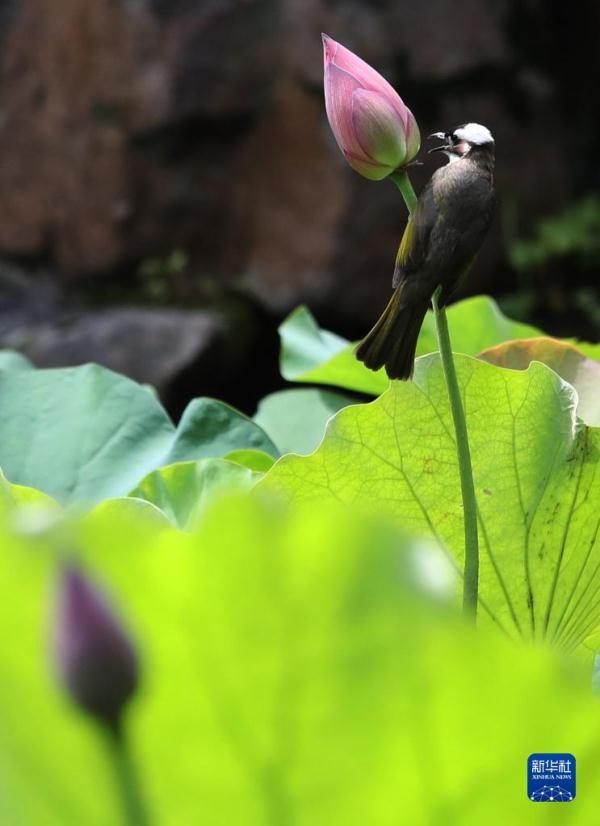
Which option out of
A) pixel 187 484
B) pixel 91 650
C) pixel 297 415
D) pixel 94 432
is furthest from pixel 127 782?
pixel 297 415

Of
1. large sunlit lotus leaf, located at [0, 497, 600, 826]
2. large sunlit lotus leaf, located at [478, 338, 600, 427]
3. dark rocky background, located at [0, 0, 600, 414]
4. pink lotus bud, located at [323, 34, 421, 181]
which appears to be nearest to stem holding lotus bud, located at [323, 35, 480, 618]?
pink lotus bud, located at [323, 34, 421, 181]

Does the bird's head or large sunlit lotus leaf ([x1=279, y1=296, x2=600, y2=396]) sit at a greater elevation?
the bird's head

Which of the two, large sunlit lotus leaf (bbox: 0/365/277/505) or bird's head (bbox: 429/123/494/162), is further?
large sunlit lotus leaf (bbox: 0/365/277/505)

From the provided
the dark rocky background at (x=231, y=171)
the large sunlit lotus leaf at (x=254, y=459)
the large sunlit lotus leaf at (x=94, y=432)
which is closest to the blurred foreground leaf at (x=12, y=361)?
the large sunlit lotus leaf at (x=94, y=432)

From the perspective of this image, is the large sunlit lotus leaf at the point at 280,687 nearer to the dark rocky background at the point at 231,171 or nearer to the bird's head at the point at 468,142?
the bird's head at the point at 468,142

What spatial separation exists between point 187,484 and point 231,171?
2.98 meters

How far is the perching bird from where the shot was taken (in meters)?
0.38

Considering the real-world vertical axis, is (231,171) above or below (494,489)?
above

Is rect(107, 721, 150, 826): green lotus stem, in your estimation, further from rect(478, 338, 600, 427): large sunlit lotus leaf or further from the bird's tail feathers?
rect(478, 338, 600, 427): large sunlit lotus leaf

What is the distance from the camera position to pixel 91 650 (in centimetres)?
16

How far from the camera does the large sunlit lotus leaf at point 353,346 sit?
0.76 metres

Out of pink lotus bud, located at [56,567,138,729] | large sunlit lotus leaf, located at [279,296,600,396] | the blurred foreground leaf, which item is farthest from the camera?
the blurred foreground leaf

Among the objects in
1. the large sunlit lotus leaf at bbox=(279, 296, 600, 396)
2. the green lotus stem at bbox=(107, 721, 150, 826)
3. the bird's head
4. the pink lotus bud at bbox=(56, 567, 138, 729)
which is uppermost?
the bird's head

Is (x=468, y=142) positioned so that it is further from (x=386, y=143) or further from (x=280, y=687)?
(x=280, y=687)
